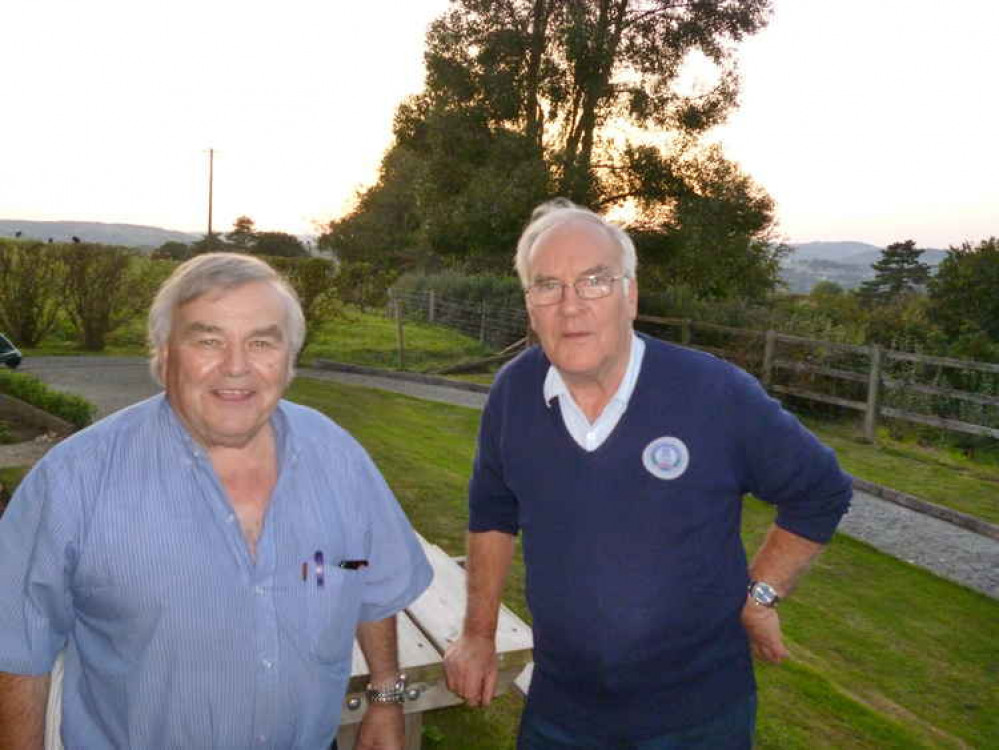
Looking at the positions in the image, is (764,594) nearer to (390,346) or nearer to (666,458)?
(666,458)

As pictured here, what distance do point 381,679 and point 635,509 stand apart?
0.93 metres

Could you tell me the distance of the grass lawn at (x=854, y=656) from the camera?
3.82 m

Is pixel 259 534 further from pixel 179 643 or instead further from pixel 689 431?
pixel 689 431

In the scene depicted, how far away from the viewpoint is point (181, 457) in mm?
1990

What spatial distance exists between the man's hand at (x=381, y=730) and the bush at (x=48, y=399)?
7.15m

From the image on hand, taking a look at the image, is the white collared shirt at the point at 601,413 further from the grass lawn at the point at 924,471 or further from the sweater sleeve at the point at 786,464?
the grass lawn at the point at 924,471

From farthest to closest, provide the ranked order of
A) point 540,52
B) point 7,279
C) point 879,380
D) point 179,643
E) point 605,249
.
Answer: point 540,52 < point 7,279 < point 879,380 < point 605,249 < point 179,643

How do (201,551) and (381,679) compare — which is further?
(381,679)

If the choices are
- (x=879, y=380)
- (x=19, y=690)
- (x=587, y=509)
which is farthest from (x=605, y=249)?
(x=879, y=380)

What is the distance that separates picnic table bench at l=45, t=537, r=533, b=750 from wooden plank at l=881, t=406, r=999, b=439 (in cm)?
940

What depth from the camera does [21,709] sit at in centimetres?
197

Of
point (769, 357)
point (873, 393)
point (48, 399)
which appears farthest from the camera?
point (769, 357)

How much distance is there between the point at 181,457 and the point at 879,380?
1173 centimetres

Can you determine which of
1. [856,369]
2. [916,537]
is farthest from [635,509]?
[856,369]
